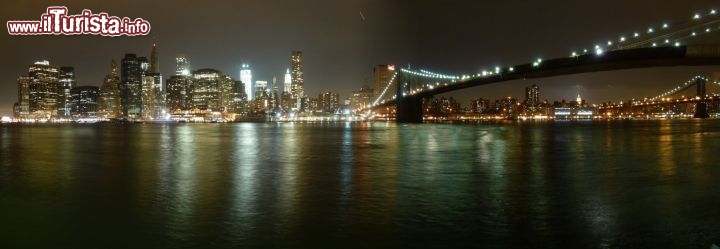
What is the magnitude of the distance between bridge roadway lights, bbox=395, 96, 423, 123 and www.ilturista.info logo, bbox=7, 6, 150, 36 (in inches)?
2819

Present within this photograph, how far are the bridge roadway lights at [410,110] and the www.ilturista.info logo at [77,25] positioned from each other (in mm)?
71592

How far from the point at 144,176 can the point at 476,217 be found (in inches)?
448

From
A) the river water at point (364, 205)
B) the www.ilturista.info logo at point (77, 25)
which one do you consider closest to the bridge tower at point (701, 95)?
the river water at point (364, 205)

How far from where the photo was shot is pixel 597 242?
29.6 ft

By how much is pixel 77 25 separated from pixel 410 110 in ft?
247

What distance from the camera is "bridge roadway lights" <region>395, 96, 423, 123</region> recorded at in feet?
333

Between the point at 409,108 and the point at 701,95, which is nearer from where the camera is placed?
the point at 409,108

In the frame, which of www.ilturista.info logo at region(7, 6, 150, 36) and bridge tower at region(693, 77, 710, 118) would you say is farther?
bridge tower at region(693, 77, 710, 118)

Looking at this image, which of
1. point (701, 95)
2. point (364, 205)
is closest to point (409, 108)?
point (701, 95)

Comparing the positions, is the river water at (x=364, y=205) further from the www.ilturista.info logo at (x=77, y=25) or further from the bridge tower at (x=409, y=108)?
the bridge tower at (x=409, y=108)

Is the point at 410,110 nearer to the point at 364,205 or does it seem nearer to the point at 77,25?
the point at 77,25

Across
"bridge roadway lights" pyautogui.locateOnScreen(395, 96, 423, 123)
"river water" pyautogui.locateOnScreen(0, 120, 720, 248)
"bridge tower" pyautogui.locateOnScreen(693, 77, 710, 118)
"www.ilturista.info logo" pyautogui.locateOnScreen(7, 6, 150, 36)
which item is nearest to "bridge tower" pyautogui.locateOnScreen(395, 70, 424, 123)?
"bridge roadway lights" pyautogui.locateOnScreen(395, 96, 423, 123)

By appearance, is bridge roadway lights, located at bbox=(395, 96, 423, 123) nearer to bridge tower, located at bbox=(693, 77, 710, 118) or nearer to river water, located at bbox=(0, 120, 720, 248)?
bridge tower, located at bbox=(693, 77, 710, 118)

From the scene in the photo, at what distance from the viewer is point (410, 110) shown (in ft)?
336
